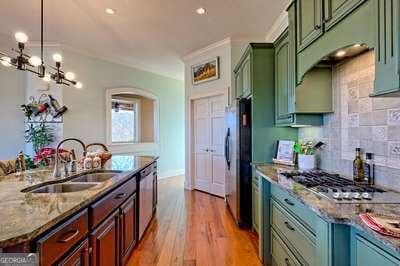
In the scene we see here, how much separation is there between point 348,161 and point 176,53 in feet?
16.2

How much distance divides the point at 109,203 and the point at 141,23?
3471 mm

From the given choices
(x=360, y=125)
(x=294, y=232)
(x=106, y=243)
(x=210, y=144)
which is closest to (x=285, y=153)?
(x=360, y=125)

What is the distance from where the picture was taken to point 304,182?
2092mm

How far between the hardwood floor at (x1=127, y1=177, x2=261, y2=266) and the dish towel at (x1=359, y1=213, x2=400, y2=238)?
1.86 meters

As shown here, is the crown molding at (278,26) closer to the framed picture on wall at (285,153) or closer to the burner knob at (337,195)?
the framed picture on wall at (285,153)

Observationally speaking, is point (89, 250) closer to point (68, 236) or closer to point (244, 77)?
point (68, 236)

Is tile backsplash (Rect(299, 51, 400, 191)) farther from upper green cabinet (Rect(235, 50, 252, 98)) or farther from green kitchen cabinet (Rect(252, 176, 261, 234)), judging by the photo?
upper green cabinet (Rect(235, 50, 252, 98))

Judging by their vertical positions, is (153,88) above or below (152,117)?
above

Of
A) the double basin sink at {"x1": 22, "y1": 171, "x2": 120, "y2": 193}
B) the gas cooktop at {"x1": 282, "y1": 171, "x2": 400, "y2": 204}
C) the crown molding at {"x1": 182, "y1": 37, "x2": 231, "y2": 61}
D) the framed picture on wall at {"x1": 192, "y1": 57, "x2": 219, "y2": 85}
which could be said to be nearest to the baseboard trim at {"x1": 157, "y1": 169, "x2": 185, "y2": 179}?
the framed picture on wall at {"x1": 192, "y1": 57, "x2": 219, "y2": 85}

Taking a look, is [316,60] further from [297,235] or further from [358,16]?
[297,235]

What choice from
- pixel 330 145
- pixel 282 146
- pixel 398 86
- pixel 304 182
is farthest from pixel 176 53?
pixel 398 86

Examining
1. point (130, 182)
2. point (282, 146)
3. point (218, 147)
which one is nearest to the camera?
point (130, 182)

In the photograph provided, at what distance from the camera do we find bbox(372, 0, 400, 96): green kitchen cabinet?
1.22 metres

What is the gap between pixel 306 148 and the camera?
2969 millimetres
